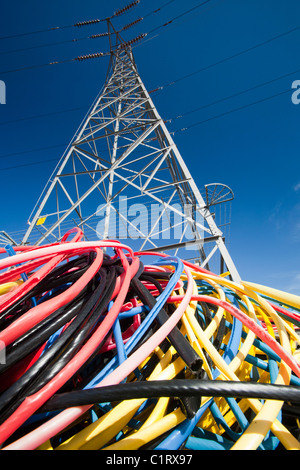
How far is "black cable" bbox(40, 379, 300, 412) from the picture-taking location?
35 cm

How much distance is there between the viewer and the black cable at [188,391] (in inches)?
13.8

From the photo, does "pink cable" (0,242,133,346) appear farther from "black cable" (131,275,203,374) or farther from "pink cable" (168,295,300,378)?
"pink cable" (168,295,300,378)

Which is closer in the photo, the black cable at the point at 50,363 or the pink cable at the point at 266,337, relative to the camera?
the black cable at the point at 50,363

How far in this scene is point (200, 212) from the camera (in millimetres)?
2791

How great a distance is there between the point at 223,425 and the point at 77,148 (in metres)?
4.19

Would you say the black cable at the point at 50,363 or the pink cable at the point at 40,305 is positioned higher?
the pink cable at the point at 40,305

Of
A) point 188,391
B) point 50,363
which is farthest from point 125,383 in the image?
point 50,363

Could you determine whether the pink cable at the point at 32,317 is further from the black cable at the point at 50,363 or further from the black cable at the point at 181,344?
the black cable at the point at 181,344

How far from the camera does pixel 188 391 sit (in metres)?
0.35

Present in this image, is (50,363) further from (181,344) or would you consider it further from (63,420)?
(181,344)

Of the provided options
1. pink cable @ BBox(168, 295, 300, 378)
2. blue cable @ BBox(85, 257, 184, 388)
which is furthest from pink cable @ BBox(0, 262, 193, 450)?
pink cable @ BBox(168, 295, 300, 378)

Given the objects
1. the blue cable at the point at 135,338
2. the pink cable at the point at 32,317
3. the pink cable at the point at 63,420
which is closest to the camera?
the pink cable at the point at 63,420

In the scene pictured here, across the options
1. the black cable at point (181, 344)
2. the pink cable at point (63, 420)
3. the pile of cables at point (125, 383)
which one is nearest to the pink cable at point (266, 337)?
the pile of cables at point (125, 383)

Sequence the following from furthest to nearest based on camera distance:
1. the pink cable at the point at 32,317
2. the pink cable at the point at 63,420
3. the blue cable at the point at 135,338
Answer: the blue cable at the point at 135,338
the pink cable at the point at 32,317
the pink cable at the point at 63,420
